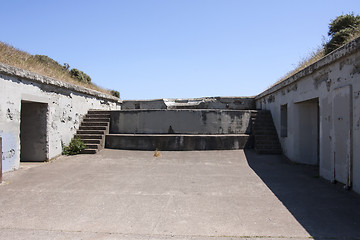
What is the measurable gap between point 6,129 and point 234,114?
24.7 feet

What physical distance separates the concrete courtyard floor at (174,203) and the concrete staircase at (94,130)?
2.05 metres

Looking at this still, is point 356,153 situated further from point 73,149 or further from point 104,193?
point 73,149

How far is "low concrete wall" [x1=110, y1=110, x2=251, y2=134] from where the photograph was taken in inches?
393

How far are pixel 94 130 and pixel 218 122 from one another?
16.2 ft

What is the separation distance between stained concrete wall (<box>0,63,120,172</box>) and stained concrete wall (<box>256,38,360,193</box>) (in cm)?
762

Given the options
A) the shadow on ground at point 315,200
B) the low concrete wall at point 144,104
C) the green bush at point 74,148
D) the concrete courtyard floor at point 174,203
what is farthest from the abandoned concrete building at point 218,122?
the low concrete wall at point 144,104

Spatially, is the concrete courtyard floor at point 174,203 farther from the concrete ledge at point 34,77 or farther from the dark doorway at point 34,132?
the concrete ledge at point 34,77

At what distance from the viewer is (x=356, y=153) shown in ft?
14.9

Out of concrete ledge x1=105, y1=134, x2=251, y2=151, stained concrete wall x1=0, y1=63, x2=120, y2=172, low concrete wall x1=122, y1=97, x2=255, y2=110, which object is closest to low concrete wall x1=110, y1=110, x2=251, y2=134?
concrete ledge x1=105, y1=134, x2=251, y2=151

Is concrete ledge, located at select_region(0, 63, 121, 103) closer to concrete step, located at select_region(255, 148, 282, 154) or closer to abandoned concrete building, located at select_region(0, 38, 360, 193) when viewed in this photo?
abandoned concrete building, located at select_region(0, 38, 360, 193)

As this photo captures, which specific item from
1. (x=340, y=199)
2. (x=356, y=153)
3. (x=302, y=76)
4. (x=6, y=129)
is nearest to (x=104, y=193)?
(x=6, y=129)

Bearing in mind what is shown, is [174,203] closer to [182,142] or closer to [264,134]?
[182,142]

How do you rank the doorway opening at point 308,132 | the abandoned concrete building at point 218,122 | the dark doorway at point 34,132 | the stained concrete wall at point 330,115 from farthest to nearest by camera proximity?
the dark doorway at point 34,132
the doorway opening at point 308,132
the abandoned concrete building at point 218,122
the stained concrete wall at point 330,115

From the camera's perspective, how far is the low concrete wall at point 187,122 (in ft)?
32.7
